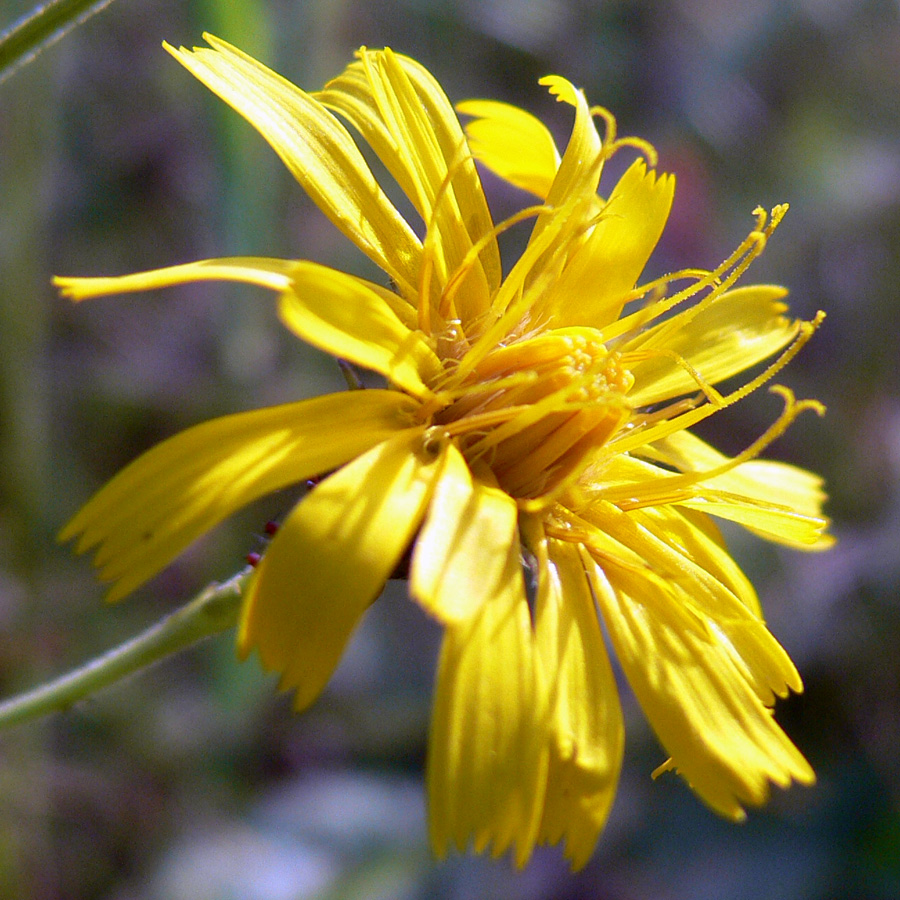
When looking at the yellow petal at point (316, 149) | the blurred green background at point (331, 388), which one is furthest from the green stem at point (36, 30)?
the blurred green background at point (331, 388)

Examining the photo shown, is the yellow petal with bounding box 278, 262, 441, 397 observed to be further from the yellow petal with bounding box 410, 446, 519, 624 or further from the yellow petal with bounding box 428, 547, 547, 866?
the yellow petal with bounding box 428, 547, 547, 866

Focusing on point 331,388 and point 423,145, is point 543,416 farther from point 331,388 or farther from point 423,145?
point 331,388

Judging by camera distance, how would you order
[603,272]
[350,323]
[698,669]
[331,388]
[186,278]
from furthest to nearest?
[331,388]
[603,272]
[698,669]
[350,323]
[186,278]

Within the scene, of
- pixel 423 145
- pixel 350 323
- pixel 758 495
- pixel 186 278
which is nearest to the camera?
pixel 186 278

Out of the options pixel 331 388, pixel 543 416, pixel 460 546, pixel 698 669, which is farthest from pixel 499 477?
pixel 331 388

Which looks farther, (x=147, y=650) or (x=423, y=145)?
(x=423, y=145)

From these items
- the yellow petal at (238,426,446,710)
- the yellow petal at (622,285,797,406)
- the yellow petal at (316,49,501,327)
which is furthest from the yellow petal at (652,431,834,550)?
the yellow petal at (238,426,446,710)
